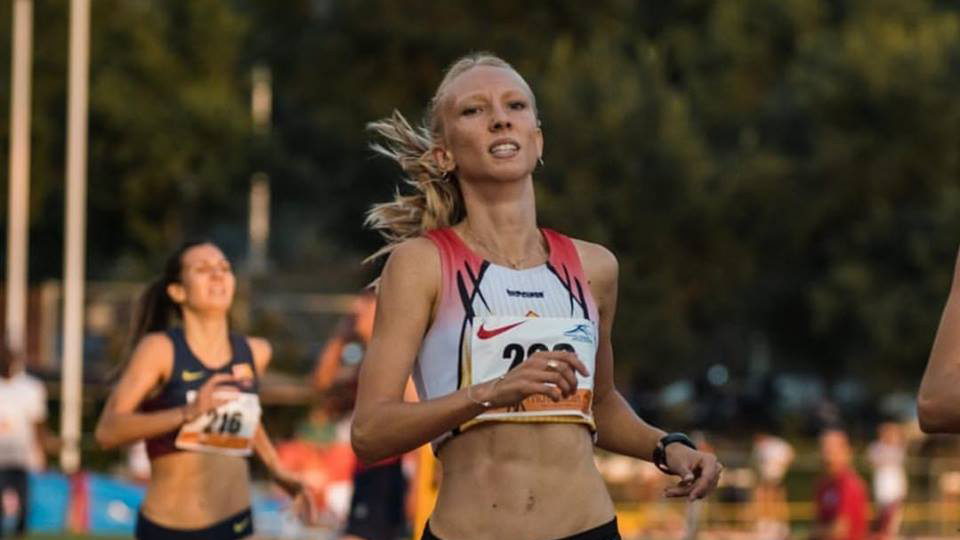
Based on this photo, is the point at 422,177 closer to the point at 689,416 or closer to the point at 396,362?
the point at 396,362

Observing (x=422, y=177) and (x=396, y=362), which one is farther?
(x=422, y=177)

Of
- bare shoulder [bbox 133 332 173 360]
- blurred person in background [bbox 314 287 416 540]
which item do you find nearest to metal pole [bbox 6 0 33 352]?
blurred person in background [bbox 314 287 416 540]

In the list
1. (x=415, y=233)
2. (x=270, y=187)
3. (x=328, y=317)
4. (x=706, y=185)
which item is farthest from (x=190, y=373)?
(x=270, y=187)

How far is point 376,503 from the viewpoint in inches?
493

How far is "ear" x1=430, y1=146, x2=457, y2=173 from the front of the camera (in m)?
5.98

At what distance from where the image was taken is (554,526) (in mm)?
5793

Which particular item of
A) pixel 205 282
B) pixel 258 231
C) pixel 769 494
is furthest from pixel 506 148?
pixel 258 231

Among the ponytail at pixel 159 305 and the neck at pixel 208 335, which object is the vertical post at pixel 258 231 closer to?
the ponytail at pixel 159 305

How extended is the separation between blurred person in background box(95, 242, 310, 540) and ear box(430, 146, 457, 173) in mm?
3286

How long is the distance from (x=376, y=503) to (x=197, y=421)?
3.31m

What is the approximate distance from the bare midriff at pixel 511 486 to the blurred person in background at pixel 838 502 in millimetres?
13665

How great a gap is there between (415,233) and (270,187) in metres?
43.5

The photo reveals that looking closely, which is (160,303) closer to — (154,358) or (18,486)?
(154,358)

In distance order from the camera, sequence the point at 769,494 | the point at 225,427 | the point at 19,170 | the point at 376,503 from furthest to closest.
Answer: the point at 19,170, the point at 769,494, the point at 376,503, the point at 225,427
